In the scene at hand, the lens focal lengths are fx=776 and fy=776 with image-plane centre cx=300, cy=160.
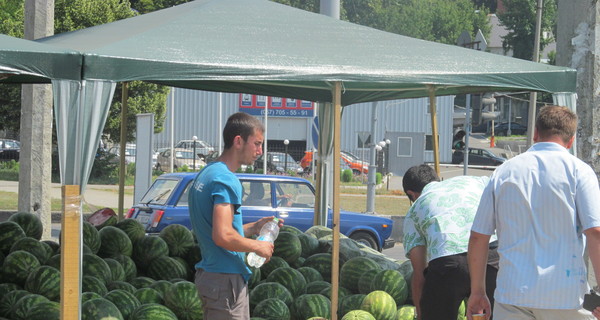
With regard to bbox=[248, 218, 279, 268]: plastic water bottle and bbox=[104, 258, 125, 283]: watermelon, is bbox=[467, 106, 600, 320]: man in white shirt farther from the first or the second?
bbox=[104, 258, 125, 283]: watermelon

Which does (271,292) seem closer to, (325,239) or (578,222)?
(325,239)

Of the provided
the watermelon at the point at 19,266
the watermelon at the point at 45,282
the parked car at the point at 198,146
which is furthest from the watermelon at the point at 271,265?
the parked car at the point at 198,146

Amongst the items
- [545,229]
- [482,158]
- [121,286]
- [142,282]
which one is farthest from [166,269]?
[482,158]

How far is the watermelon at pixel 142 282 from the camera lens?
6.22 meters

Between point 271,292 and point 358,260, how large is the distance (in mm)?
984

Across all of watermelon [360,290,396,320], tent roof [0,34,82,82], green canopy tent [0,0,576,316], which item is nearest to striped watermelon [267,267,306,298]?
watermelon [360,290,396,320]

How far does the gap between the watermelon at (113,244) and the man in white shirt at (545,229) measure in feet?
12.2

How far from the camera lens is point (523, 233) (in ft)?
12.6

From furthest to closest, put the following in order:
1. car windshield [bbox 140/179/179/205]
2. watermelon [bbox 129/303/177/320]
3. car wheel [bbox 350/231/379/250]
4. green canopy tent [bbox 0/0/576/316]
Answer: car wheel [bbox 350/231/379/250] → car windshield [bbox 140/179/179/205] → watermelon [bbox 129/303/177/320] → green canopy tent [bbox 0/0/576/316]

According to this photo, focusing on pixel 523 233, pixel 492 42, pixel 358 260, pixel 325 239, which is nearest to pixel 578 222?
pixel 523 233

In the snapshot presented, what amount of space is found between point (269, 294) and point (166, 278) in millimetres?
941

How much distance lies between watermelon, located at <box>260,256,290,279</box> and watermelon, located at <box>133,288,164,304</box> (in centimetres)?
105

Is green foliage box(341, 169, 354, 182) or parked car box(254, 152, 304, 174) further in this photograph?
green foliage box(341, 169, 354, 182)

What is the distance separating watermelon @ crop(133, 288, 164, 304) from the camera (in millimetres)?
5867
